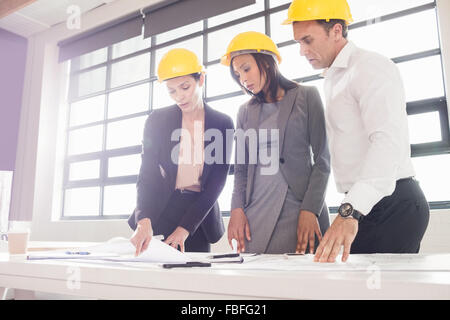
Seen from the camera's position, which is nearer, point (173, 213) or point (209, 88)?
point (173, 213)

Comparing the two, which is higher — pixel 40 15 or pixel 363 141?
pixel 40 15

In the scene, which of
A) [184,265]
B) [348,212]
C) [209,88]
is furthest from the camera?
[209,88]

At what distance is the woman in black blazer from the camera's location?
1566 mm

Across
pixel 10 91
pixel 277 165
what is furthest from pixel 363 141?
pixel 10 91

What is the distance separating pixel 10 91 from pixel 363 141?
5.10 meters

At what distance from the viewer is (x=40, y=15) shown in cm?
478

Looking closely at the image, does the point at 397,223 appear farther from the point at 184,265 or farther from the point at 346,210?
the point at 184,265

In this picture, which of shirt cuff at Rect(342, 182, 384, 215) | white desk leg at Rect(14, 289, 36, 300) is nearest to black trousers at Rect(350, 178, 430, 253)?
shirt cuff at Rect(342, 182, 384, 215)

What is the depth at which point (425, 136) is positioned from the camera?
9.28ft

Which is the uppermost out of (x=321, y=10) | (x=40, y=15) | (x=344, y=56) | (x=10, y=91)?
(x=40, y=15)

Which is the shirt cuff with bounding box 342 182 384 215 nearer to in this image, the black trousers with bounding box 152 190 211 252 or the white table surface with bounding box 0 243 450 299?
the white table surface with bounding box 0 243 450 299

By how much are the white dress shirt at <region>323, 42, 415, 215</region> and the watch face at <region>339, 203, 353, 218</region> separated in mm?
13
